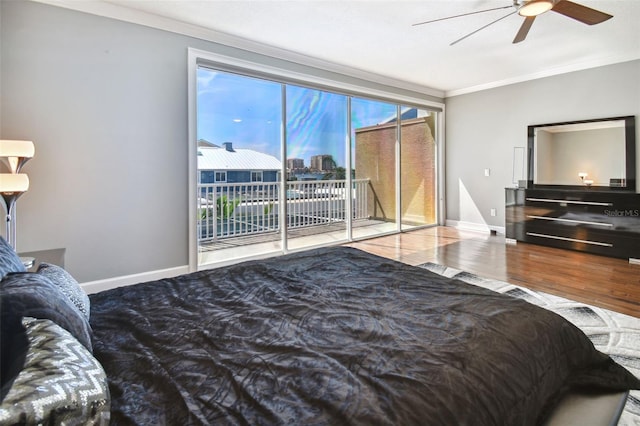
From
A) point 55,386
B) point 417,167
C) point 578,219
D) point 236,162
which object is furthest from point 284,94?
point 578,219

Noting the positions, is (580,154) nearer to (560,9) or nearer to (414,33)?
(560,9)

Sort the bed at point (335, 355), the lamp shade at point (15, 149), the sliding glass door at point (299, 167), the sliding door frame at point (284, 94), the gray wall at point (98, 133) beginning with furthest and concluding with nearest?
the sliding glass door at point (299, 167), the sliding door frame at point (284, 94), the gray wall at point (98, 133), the lamp shade at point (15, 149), the bed at point (335, 355)

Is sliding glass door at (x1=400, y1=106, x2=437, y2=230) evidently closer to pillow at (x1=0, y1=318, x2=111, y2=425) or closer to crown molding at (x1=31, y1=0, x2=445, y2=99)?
crown molding at (x1=31, y1=0, x2=445, y2=99)

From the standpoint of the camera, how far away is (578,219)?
183 inches

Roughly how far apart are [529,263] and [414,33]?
3.02 m

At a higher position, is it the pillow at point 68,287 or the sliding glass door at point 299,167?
the sliding glass door at point 299,167

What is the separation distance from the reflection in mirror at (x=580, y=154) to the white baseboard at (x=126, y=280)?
537 cm

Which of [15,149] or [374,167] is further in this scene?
[374,167]

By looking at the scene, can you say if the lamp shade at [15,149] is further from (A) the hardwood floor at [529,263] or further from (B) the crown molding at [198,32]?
(A) the hardwood floor at [529,263]

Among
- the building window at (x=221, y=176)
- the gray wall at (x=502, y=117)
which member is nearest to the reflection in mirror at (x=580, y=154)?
the gray wall at (x=502, y=117)

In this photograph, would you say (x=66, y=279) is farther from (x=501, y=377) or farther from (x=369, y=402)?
(x=501, y=377)

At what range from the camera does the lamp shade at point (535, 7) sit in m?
2.52

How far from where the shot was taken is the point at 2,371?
26.3 inches

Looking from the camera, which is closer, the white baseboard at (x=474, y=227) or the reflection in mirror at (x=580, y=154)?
the reflection in mirror at (x=580, y=154)
